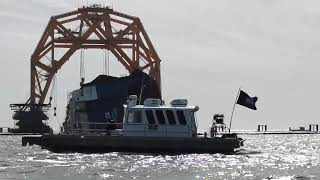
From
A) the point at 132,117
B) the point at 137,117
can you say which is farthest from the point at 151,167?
the point at 132,117

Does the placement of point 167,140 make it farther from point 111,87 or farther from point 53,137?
point 111,87

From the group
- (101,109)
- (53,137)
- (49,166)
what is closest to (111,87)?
(101,109)

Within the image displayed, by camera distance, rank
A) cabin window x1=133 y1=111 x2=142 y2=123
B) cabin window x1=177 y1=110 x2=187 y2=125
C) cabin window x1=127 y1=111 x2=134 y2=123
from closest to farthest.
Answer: cabin window x1=177 y1=110 x2=187 y2=125 < cabin window x1=133 y1=111 x2=142 y2=123 < cabin window x1=127 y1=111 x2=134 y2=123

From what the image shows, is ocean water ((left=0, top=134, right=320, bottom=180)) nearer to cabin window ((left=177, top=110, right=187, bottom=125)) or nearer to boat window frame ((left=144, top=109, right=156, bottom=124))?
boat window frame ((left=144, top=109, right=156, bottom=124))

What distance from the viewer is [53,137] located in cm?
5228

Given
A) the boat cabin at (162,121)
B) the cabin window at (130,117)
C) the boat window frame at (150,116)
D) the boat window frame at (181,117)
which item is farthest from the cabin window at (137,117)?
the boat window frame at (181,117)

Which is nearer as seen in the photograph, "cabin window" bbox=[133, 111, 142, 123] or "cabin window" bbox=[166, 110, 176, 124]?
"cabin window" bbox=[166, 110, 176, 124]

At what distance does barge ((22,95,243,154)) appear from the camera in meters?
49.5

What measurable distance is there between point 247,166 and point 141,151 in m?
8.96

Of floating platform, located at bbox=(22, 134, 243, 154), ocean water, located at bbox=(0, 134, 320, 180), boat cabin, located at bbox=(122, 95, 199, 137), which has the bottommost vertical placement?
ocean water, located at bbox=(0, 134, 320, 180)

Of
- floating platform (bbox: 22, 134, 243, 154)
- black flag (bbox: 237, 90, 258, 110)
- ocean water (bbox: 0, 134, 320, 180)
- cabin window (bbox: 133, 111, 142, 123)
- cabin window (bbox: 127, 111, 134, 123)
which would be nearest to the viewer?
ocean water (bbox: 0, 134, 320, 180)

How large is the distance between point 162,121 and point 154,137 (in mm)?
1853

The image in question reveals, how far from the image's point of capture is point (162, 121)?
51.1 m

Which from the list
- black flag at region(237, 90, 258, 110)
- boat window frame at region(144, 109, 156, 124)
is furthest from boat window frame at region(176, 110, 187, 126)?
black flag at region(237, 90, 258, 110)
